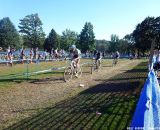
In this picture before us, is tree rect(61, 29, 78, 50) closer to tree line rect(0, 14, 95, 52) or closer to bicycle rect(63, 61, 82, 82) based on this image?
tree line rect(0, 14, 95, 52)

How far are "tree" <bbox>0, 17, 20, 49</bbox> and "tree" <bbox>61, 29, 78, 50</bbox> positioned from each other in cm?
2637

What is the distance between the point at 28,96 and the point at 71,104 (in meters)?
2.65

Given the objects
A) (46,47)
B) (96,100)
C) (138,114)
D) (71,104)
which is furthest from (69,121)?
(46,47)

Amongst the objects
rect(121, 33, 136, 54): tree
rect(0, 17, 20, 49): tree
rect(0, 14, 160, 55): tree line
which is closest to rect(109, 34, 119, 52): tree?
rect(121, 33, 136, 54): tree

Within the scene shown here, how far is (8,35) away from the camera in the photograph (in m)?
118

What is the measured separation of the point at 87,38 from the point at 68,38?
839 inches

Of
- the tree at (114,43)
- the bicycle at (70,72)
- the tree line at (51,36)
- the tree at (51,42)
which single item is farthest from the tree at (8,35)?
the bicycle at (70,72)

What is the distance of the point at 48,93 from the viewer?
15.6 m

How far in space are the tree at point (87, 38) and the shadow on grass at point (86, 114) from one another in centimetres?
11700

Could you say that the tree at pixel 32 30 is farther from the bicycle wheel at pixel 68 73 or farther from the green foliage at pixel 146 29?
the bicycle wheel at pixel 68 73

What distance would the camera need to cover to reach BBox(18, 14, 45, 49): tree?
417 ft

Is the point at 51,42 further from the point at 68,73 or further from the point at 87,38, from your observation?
the point at 68,73

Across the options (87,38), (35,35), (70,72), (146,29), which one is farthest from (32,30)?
(70,72)

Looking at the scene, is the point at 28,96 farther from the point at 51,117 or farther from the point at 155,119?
the point at 155,119
